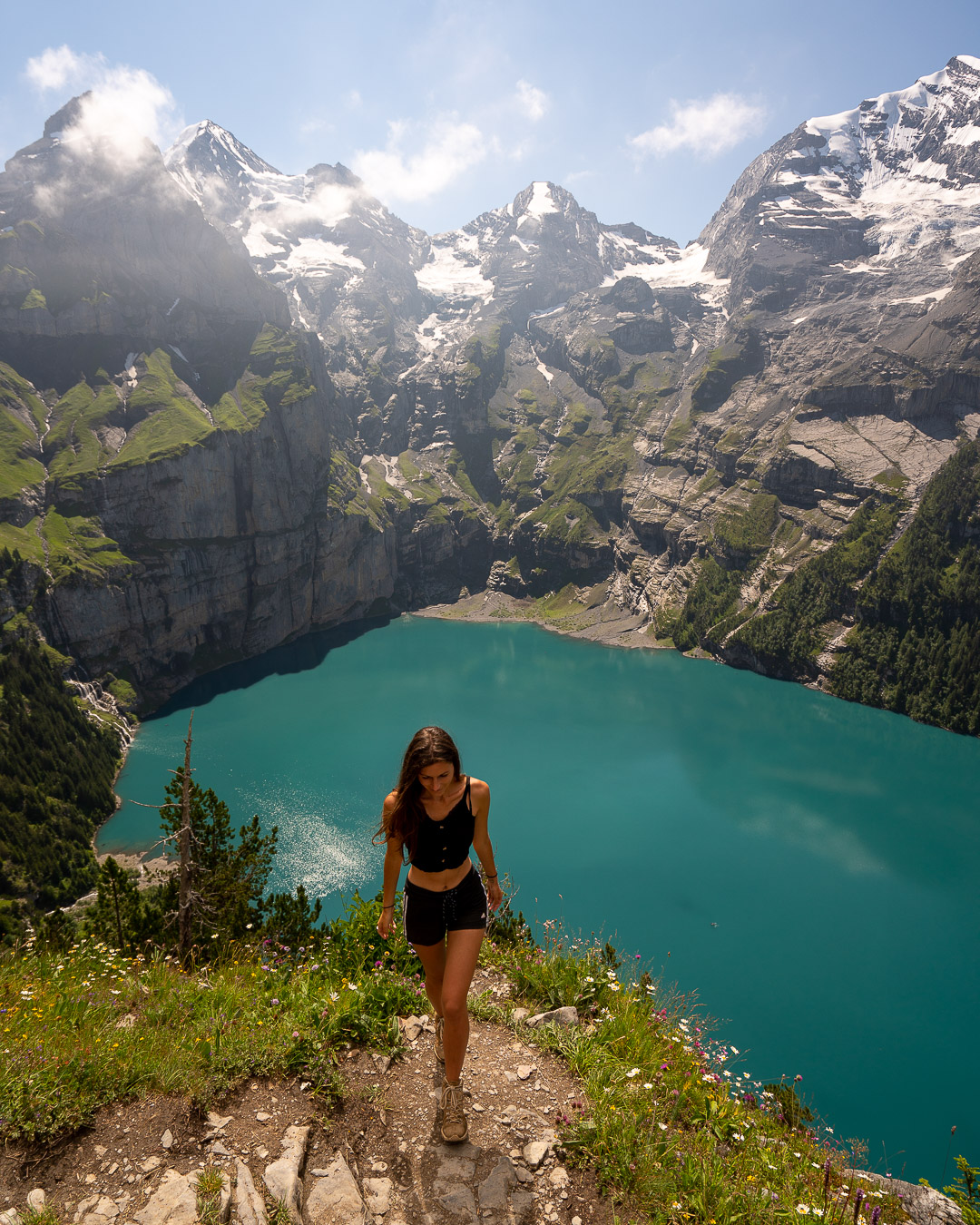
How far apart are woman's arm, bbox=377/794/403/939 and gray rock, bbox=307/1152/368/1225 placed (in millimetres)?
2099

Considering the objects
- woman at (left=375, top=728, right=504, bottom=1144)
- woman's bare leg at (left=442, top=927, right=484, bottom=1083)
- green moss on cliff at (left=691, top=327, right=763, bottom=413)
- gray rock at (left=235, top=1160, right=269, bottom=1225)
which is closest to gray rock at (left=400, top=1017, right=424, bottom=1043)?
woman at (left=375, top=728, right=504, bottom=1144)

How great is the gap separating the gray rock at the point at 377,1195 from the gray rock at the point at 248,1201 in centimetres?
99

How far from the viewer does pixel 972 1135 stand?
105 feet

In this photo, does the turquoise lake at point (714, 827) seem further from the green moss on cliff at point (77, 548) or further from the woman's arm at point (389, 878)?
the green moss on cliff at point (77, 548)

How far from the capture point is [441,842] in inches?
267

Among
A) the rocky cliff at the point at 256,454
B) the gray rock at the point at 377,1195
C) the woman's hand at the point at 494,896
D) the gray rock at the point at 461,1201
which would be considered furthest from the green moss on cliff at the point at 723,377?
the gray rock at the point at 377,1195

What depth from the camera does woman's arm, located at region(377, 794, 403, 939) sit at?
6.71 meters

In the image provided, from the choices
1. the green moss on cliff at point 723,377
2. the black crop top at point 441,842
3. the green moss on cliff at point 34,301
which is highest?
the green moss on cliff at point 723,377

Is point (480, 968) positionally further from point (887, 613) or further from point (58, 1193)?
point (887, 613)

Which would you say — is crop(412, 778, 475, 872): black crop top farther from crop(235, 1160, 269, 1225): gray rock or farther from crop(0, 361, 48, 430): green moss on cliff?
crop(0, 361, 48, 430): green moss on cliff

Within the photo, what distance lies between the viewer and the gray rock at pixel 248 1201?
527 centimetres

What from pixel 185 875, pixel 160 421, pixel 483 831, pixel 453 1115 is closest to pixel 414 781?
pixel 483 831

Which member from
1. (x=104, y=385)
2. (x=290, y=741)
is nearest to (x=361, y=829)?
(x=290, y=741)

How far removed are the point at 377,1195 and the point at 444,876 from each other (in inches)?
115
